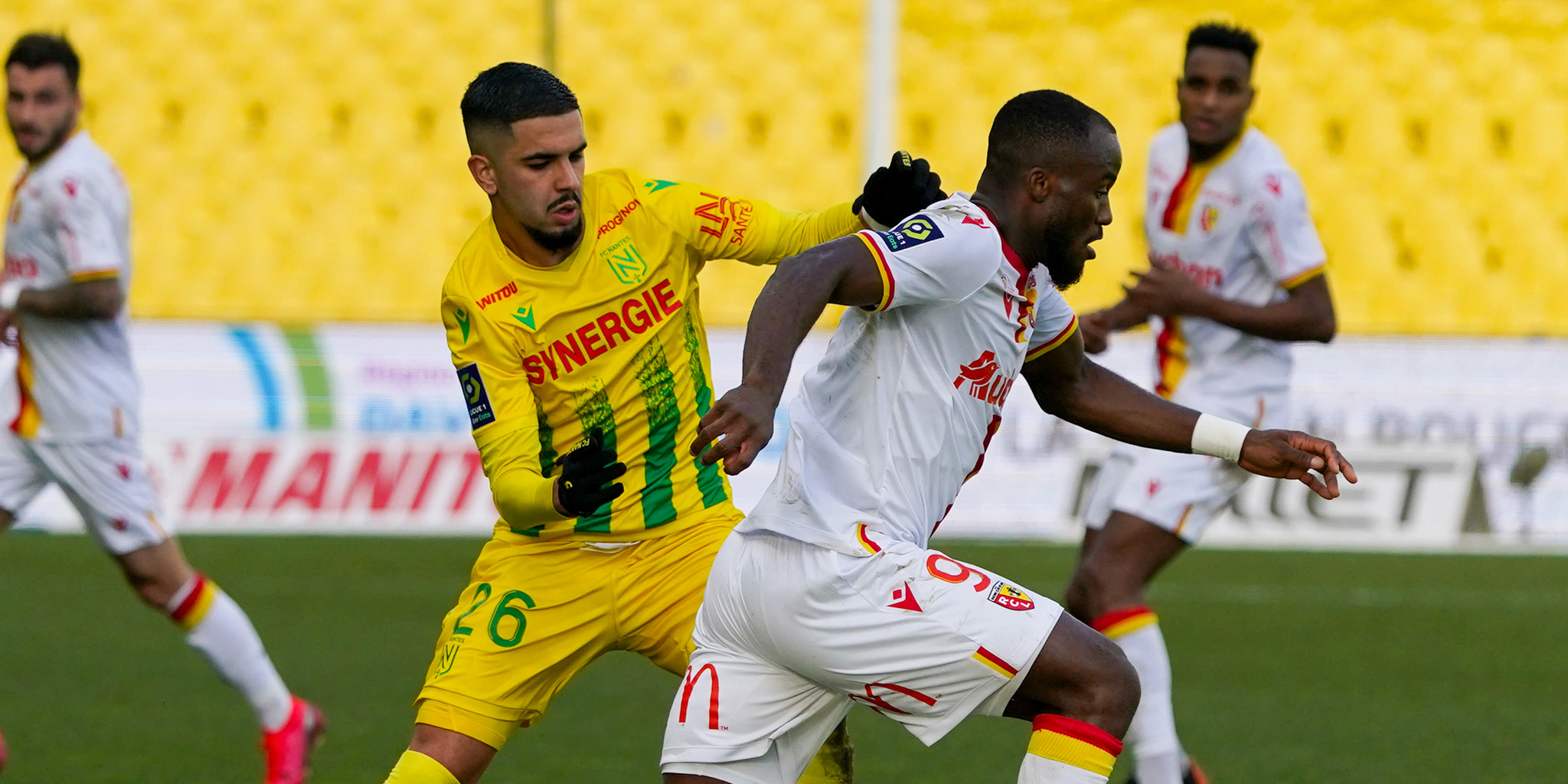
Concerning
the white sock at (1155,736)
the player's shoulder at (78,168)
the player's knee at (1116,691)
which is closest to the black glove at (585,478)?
the player's knee at (1116,691)

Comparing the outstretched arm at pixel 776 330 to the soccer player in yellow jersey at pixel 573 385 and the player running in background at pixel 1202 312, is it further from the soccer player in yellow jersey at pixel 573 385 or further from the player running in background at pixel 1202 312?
the player running in background at pixel 1202 312

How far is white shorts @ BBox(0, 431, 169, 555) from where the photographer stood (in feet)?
18.7

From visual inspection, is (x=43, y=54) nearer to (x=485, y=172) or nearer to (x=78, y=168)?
(x=78, y=168)

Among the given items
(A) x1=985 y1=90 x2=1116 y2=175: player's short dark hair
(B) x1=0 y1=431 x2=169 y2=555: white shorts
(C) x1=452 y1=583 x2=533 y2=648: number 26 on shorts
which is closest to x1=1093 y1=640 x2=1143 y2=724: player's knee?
(A) x1=985 y1=90 x2=1116 y2=175: player's short dark hair

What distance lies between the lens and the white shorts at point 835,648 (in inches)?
126

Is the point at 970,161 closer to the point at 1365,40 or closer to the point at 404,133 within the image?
the point at 1365,40

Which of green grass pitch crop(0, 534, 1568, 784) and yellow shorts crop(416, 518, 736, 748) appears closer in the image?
yellow shorts crop(416, 518, 736, 748)

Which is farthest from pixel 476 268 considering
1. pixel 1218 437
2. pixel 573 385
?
pixel 1218 437

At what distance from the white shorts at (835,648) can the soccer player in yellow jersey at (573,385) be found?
1.65 feet

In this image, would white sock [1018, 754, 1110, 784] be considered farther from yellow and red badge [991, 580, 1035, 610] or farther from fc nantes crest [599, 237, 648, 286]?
fc nantes crest [599, 237, 648, 286]

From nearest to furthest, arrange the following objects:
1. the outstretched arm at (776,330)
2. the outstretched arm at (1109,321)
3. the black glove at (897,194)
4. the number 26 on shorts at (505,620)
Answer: the outstretched arm at (776,330) → the black glove at (897,194) → the number 26 on shorts at (505,620) → the outstretched arm at (1109,321)

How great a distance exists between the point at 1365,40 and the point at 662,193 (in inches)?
483

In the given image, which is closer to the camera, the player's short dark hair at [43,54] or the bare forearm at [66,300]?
the bare forearm at [66,300]

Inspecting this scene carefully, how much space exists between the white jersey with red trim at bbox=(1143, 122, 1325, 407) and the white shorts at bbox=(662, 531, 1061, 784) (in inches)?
97.1
